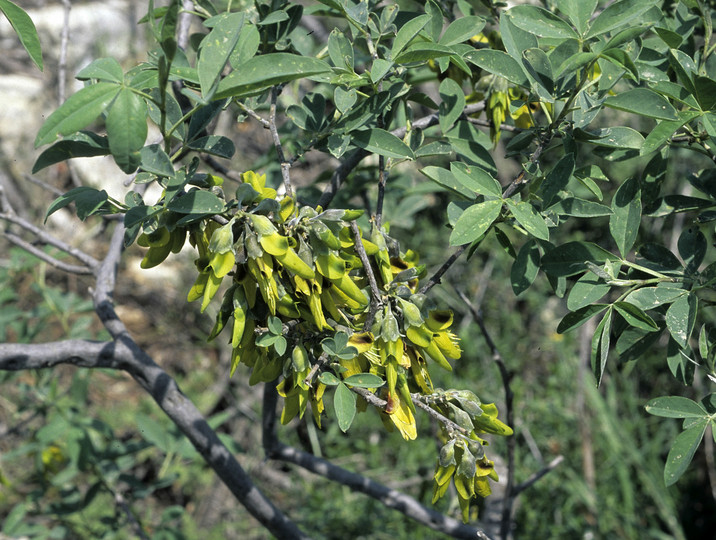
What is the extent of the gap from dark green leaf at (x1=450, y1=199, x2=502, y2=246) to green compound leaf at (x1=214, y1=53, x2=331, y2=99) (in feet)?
0.81

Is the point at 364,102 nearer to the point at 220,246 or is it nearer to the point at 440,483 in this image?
the point at 220,246

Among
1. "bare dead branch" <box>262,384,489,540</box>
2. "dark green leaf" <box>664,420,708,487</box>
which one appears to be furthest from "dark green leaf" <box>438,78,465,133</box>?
"bare dead branch" <box>262,384,489,540</box>

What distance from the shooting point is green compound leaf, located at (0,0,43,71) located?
678 mm

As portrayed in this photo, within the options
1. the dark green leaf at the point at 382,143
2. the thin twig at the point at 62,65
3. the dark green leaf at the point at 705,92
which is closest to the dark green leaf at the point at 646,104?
the dark green leaf at the point at 705,92

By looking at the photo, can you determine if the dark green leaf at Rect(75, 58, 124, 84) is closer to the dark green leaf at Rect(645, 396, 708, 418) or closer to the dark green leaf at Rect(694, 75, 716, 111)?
the dark green leaf at Rect(694, 75, 716, 111)

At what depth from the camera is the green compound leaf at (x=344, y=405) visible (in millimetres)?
769

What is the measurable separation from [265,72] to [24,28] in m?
0.30

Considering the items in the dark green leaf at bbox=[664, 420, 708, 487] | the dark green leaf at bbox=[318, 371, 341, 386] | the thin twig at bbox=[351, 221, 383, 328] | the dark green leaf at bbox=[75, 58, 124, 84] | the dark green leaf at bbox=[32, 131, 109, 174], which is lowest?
the dark green leaf at bbox=[664, 420, 708, 487]

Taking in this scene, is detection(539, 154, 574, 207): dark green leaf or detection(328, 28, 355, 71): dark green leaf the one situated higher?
detection(328, 28, 355, 71): dark green leaf

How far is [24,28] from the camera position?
0.69 meters

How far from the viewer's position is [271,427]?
1319mm

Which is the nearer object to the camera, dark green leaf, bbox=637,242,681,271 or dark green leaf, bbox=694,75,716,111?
dark green leaf, bbox=694,75,716,111

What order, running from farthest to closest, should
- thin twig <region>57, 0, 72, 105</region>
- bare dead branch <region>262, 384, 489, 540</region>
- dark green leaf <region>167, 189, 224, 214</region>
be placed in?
1. thin twig <region>57, 0, 72, 105</region>
2. bare dead branch <region>262, 384, 489, 540</region>
3. dark green leaf <region>167, 189, 224, 214</region>

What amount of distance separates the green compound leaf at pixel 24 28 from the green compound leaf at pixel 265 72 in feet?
0.78
